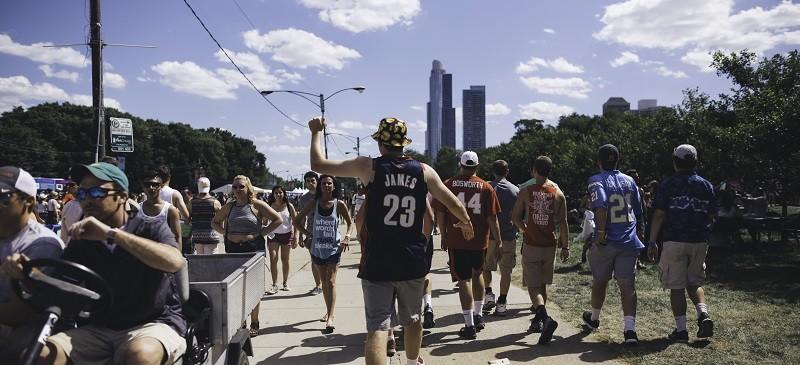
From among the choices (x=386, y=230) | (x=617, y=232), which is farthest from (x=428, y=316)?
(x=386, y=230)

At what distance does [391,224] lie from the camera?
12.2 ft

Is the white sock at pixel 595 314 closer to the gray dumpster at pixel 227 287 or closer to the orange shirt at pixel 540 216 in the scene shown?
the orange shirt at pixel 540 216

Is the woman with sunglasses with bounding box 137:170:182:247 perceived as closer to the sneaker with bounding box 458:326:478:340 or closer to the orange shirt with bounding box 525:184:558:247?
the sneaker with bounding box 458:326:478:340

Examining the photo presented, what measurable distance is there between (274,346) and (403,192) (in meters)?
2.69

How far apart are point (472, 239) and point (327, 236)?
175 cm

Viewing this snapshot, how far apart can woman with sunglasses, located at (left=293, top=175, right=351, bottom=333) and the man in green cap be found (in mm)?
3251

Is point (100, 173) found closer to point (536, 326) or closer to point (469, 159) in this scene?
point (469, 159)

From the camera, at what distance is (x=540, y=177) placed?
6141 millimetres

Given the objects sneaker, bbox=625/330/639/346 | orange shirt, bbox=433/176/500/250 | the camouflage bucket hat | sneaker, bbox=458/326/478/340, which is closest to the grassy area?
sneaker, bbox=625/330/639/346

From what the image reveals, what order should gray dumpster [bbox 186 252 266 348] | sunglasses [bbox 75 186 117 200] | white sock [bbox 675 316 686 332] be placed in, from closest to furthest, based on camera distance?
1. sunglasses [bbox 75 186 117 200]
2. gray dumpster [bbox 186 252 266 348]
3. white sock [bbox 675 316 686 332]

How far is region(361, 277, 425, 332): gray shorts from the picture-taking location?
147 inches

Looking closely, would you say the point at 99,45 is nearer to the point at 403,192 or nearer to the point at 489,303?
the point at 489,303

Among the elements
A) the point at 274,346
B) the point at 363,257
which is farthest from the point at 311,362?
the point at 363,257

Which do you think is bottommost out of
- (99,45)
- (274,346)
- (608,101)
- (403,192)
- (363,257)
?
(274,346)
